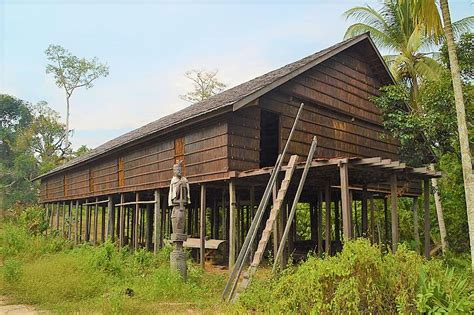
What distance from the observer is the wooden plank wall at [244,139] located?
40.6 feet

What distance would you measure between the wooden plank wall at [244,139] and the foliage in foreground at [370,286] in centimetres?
649

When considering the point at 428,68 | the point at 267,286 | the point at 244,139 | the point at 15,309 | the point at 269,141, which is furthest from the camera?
the point at 428,68

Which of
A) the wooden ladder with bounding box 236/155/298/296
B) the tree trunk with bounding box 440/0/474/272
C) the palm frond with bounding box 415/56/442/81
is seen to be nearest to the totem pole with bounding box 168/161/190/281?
the wooden ladder with bounding box 236/155/298/296

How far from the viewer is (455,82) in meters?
11.1

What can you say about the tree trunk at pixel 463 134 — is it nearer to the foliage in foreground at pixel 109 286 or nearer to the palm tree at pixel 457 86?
the palm tree at pixel 457 86

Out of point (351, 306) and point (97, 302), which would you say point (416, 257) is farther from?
point (97, 302)

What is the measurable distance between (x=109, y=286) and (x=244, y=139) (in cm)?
518

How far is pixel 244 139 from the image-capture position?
1270cm

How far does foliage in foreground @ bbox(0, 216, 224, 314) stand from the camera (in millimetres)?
8508

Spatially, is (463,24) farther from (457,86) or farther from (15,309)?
(15,309)

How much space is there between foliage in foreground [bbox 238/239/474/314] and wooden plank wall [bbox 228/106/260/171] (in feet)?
21.3

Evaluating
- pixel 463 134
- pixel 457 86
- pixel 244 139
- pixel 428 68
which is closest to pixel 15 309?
pixel 244 139

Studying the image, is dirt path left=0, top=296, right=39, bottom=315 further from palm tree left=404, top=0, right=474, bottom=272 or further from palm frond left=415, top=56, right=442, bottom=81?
palm frond left=415, top=56, right=442, bottom=81

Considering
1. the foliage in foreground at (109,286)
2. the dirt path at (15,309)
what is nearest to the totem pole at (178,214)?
the foliage in foreground at (109,286)
